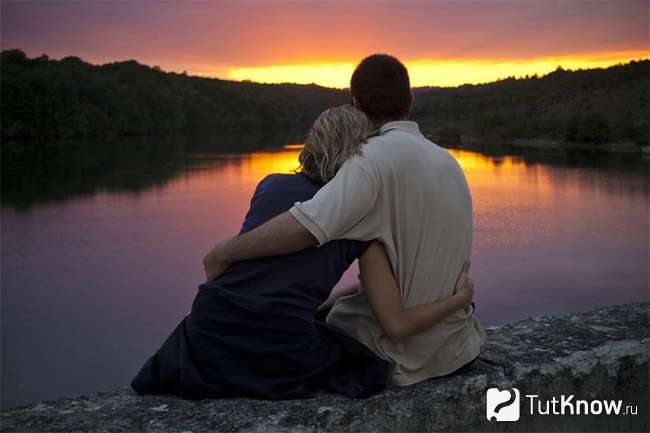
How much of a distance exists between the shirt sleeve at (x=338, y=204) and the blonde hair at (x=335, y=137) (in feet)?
0.19

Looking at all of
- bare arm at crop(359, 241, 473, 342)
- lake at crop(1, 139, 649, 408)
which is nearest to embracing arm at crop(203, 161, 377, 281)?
bare arm at crop(359, 241, 473, 342)

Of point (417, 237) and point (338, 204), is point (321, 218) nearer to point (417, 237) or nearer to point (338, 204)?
point (338, 204)

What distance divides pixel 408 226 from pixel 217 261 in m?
0.49

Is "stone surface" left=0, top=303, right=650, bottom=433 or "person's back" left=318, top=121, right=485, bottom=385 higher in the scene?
"person's back" left=318, top=121, right=485, bottom=385

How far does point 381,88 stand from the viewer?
5.58ft

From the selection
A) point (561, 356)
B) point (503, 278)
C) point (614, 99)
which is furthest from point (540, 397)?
point (614, 99)

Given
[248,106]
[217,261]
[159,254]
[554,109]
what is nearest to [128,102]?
[248,106]

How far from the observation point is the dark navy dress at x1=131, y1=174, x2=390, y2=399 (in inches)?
65.4

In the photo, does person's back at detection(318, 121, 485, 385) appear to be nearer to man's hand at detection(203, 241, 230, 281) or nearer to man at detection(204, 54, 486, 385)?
man at detection(204, 54, 486, 385)

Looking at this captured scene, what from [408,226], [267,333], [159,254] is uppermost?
[408,226]

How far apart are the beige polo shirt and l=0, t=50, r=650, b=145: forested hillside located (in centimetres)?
3873

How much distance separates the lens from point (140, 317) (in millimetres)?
10266

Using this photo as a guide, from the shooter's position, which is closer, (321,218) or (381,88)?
(321,218)

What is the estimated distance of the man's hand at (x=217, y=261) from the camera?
1676 mm
